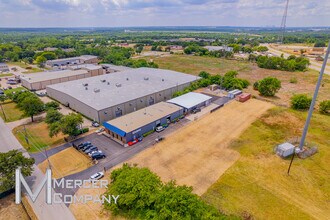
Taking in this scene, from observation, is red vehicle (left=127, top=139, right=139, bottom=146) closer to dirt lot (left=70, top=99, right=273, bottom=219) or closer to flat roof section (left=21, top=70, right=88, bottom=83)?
dirt lot (left=70, top=99, right=273, bottom=219)

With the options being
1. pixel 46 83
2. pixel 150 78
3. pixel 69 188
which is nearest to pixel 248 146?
pixel 69 188

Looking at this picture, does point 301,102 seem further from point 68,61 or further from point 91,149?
point 68,61

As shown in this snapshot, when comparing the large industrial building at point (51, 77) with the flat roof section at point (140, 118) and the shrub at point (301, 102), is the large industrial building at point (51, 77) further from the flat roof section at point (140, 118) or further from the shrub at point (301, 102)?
the shrub at point (301, 102)

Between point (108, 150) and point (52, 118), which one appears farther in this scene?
point (52, 118)

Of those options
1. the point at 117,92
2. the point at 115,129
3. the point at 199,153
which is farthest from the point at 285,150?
Result: the point at 117,92

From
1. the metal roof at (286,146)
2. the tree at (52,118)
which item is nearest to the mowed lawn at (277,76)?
the metal roof at (286,146)

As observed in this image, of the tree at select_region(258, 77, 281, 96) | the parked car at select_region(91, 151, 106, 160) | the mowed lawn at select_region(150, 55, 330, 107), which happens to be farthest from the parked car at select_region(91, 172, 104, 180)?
the tree at select_region(258, 77, 281, 96)

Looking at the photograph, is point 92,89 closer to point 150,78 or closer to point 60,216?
point 150,78
